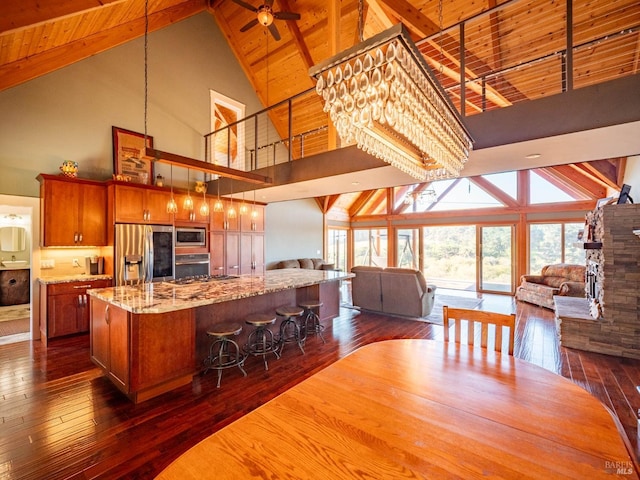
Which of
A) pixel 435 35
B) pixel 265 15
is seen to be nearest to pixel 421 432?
pixel 435 35

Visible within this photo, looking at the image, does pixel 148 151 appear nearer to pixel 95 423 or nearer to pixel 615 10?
pixel 95 423

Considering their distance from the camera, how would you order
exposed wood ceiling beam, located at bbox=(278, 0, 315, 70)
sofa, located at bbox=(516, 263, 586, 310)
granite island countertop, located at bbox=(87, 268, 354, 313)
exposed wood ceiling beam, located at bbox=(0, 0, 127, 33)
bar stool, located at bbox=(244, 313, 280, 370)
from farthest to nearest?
exposed wood ceiling beam, located at bbox=(278, 0, 315, 70) < sofa, located at bbox=(516, 263, 586, 310) < bar stool, located at bbox=(244, 313, 280, 370) < exposed wood ceiling beam, located at bbox=(0, 0, 127, 33) < granite island countertop, located at bbox=(87, 268, 354, 313)

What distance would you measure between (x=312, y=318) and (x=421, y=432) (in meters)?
3.54

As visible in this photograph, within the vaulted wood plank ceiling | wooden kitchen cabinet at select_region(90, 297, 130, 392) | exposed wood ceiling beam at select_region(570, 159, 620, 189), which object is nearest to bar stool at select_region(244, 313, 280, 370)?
wooden kitchen cabinet at select_region(90, 297, 130, 392)

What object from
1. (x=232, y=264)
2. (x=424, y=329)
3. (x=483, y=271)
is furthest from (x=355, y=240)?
(x=424, y=329)

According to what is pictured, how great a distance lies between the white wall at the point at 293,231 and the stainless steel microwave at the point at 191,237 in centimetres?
265

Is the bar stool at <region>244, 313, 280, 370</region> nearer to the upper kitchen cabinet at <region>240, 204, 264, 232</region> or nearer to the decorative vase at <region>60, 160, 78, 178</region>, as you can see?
the upper kitchen cabinet at <region>240, 204, 264, 232</region>

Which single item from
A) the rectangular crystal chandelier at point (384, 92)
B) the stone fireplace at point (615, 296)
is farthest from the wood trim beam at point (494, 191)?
the rectangular crystal chandelier at point (384, 92)

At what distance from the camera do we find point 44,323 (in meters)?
4.15

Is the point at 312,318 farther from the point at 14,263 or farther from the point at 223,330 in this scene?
the point at 14,263

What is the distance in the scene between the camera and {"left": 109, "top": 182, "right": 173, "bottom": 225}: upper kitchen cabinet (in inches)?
183

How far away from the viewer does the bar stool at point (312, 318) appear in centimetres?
404

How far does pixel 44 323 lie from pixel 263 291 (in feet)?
11.9

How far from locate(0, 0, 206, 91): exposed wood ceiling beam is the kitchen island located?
3.56 meters
